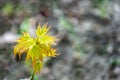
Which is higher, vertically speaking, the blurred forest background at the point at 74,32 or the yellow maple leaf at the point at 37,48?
the yellow maple leaf at the point at 37,48

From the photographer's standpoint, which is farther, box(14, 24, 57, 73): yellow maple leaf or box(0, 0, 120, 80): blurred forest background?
box(0, 0, 120, 80): blurred forest background

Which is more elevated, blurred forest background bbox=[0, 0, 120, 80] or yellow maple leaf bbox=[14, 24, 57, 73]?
yellow maple leaf bbox=[14, 24, 57, 73]

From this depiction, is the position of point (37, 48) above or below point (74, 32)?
above

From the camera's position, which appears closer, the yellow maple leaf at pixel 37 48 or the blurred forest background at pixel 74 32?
the yellow maple leaf at pixel 37 48

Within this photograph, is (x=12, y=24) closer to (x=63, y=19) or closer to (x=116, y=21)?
(x=63, y=19)
